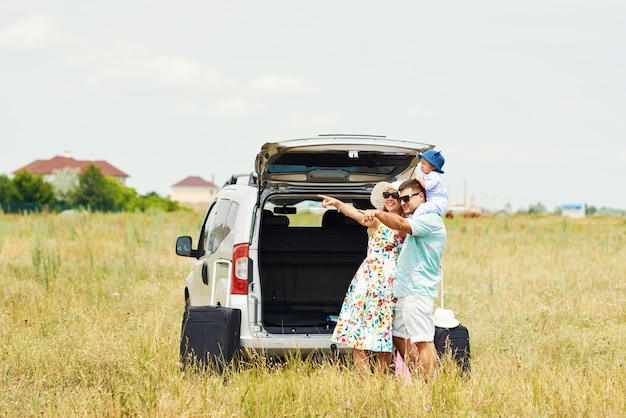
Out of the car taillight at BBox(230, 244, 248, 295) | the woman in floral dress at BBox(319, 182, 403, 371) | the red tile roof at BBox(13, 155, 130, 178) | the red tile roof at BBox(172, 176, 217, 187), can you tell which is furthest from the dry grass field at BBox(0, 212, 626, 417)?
the red tile roof at BBox(172, 176, 217, 187)

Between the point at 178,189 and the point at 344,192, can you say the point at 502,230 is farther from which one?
the point at 178,189

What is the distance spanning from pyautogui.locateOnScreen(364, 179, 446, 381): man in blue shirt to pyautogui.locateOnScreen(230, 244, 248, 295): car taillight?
1060 mm

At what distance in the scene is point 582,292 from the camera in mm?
13617

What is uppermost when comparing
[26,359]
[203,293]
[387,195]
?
[387,195]

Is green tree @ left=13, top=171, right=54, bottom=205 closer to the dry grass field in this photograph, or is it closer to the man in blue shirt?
the dry grass field

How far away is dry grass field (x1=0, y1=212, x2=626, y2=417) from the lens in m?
5.89

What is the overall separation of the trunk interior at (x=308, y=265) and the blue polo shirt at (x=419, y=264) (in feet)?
6.42

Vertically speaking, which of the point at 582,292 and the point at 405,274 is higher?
the point at 405,274

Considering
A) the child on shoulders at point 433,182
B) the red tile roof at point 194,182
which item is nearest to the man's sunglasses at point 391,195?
the child on shoulders at point 433,182

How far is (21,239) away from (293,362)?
58.4 ft

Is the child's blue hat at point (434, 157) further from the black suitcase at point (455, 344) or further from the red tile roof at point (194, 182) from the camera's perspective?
the red tile roof at point (194, 182)

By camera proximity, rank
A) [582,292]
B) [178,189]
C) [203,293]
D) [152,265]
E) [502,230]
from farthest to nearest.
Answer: [178,189] < [502,230] < [152,265] < [582,292] < [203,293]

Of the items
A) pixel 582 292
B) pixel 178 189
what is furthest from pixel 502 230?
pixel 178 189

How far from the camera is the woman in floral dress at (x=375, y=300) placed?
653 centimetres
